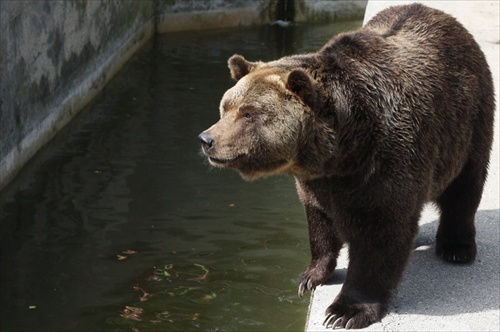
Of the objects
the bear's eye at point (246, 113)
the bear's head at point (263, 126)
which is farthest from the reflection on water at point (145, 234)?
the bear's eye at point (246, 113)

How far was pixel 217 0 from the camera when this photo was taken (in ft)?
51.3

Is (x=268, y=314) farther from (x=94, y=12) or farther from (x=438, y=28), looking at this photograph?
(x=94, y=12)

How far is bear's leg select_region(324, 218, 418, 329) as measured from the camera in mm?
4941

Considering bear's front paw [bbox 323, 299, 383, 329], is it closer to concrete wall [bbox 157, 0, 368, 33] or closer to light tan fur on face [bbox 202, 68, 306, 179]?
light tan fur on face [bbox 202, 68, 306, 179]

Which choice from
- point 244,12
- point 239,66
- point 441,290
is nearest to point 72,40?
point 244,12

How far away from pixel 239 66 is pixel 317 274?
139cm

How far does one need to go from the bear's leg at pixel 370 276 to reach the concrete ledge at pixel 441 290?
0.30 ft

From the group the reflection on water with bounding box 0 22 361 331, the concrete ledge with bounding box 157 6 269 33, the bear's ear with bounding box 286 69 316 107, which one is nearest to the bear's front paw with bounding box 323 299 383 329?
the bear's ear with bounding box 286 69 316 107

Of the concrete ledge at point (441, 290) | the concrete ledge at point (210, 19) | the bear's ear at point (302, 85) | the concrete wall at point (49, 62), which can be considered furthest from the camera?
the concrete ledge at point (210, 19)

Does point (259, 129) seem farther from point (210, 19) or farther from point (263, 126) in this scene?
point (210, 19)

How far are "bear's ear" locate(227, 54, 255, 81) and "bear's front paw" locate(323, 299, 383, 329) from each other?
4.41 ft

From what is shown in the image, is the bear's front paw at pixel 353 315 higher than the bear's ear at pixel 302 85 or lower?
lower

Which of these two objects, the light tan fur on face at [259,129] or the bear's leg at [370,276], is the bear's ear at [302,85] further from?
the bear's leg at [370,276]

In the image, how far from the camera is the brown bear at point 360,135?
15.5ft
